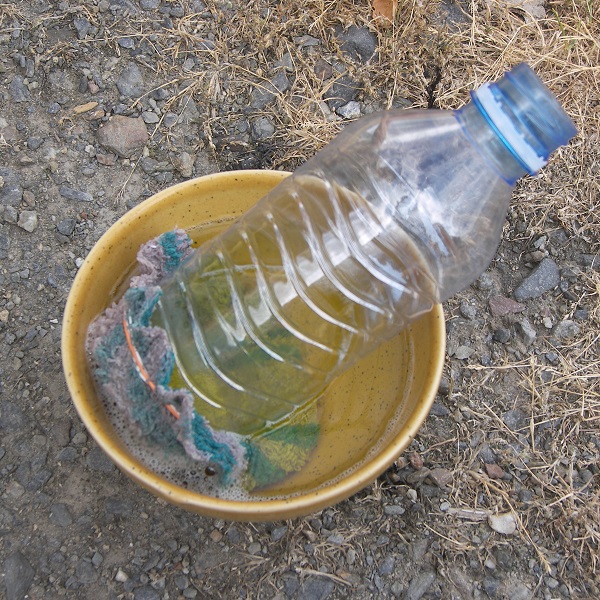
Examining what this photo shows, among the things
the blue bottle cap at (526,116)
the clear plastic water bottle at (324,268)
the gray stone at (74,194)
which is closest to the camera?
the blue bottle cap at (526,116)

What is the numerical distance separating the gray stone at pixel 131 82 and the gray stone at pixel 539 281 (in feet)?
4.86

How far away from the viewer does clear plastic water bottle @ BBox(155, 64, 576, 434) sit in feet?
5.33

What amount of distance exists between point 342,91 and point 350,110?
0.30ft

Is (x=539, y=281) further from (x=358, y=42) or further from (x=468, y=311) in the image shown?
(x=358, y=42)

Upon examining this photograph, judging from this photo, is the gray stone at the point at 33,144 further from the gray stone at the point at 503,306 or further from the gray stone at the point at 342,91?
the gray stone at the point at 503,306

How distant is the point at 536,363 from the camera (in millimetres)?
2172

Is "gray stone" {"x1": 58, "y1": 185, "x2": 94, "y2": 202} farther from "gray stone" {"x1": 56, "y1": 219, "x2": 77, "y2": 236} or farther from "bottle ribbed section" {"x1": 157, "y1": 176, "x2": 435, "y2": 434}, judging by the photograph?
"bottle ribbed section" {"x1": 157, "y1": 176, "x2": 435, "y2": 434}

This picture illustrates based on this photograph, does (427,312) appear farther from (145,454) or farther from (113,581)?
(113,581)

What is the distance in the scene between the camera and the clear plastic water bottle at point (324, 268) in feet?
5.33

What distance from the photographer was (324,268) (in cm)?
168

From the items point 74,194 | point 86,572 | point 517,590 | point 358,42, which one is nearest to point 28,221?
point 74,194

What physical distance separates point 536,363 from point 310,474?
949 millimetres

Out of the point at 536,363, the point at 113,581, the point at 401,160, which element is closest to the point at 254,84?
the point at 401,160

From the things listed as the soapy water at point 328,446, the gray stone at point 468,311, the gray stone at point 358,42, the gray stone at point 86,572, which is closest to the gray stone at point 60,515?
the gray stone at point 86,572
